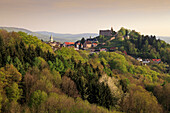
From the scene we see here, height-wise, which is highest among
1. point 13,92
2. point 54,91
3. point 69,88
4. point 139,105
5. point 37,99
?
point 37,99

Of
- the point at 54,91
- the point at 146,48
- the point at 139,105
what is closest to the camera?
the point at 54,91

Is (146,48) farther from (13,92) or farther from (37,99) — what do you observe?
(37,99)

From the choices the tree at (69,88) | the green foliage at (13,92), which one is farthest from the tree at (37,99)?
the tree at (69,88)

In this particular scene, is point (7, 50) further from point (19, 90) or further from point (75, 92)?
point (75, 92)

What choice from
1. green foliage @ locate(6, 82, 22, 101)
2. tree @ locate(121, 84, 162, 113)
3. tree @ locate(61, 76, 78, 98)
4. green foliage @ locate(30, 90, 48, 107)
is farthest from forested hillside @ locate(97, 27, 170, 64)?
green foliage @ locate(30, 90, 48, 107)

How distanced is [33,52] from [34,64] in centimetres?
644

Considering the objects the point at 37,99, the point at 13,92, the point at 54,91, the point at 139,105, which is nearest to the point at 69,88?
the point at 54,91

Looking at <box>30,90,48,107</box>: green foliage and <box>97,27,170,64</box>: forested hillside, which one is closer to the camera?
<box>30,90,48,107</box>: green foliage

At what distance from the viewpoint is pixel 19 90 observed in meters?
36.2

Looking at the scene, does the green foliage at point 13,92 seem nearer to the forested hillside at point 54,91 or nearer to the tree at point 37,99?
the forested hillside at point 54,91

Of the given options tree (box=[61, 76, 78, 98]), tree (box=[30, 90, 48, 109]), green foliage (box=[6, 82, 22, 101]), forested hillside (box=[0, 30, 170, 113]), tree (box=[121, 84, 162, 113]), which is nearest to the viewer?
forested hillside (box=[0, 30, 170, 113])

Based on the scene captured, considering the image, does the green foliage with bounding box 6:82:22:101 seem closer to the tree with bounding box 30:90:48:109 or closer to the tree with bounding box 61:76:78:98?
the tree with bounding box 30:90:48:109

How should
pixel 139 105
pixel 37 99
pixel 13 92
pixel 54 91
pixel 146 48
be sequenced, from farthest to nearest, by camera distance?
pixel 146 48 → pixel 139 105 → pixel 54 91 → pixel 13 92 → pixel 37 99

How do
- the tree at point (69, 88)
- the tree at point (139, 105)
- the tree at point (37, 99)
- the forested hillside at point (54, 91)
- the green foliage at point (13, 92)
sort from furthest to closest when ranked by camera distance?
→ the tree at point (139, 105)
the tree at point (69, 88)
the green foliage at point (13, 92)
the tree at point (37, 99)
the forested hillside at point (54, 91)
